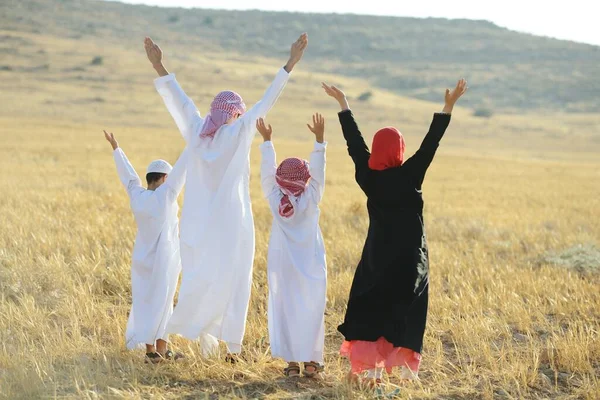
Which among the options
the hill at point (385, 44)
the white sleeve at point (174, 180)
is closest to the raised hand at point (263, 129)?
the white sleeve at point (174, 180)

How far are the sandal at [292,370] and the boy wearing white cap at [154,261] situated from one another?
2.87 ft

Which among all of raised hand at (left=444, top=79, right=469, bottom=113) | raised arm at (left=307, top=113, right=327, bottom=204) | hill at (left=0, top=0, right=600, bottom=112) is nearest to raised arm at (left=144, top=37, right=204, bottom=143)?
raised arm at (left=307, top=113, right=327, bottom=204)

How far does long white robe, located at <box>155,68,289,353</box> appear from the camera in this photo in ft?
20.1

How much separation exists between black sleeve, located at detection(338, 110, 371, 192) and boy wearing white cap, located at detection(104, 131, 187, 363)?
4.04 ft

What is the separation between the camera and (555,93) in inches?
3418

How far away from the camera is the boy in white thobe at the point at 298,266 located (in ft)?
19.6

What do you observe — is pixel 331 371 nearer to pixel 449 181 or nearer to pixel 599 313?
pixel 599 313

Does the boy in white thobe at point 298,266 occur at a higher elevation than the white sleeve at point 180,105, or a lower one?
lower

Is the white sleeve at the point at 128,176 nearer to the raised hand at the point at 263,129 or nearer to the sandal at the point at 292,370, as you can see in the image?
the raised hand at the point at 263,129

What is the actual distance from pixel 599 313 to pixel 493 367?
93.7 inches

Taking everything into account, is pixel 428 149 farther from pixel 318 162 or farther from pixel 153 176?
pixel 153 176

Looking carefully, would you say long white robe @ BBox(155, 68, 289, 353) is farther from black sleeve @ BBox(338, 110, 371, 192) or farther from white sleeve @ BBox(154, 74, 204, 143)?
black sleeve @ BBox(338, 110, 371, 192)

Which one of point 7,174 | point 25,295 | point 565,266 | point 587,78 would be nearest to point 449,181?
point 7,174

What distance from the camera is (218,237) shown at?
6.14 meters
